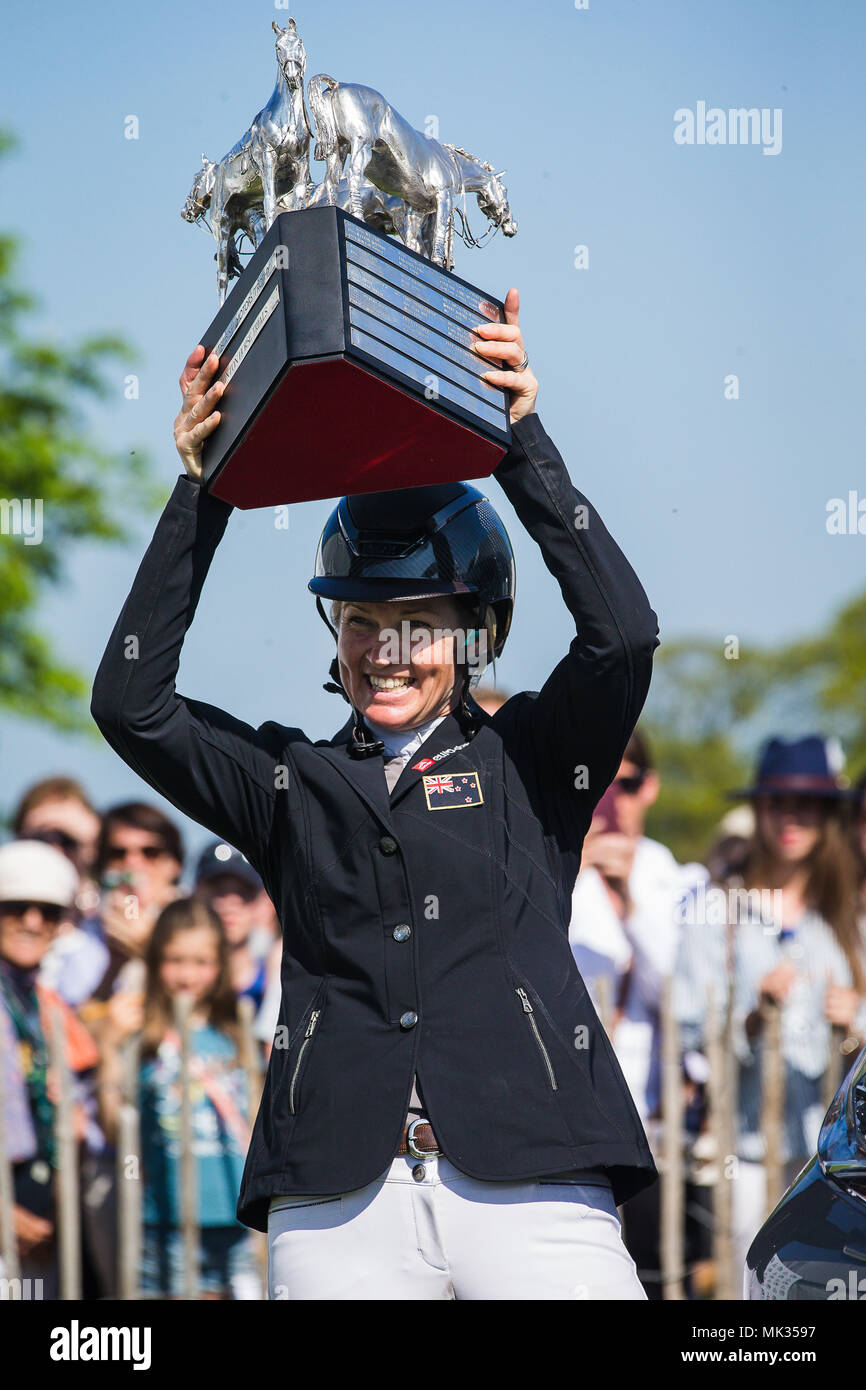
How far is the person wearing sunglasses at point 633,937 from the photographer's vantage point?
5.96 metres

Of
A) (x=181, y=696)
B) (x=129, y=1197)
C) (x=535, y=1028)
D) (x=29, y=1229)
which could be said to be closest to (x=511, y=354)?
(x=181, y=696)

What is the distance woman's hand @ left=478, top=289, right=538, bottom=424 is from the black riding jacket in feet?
0.14

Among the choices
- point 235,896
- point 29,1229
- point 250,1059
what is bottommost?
point 29,1229

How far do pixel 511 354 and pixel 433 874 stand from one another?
0.95 m

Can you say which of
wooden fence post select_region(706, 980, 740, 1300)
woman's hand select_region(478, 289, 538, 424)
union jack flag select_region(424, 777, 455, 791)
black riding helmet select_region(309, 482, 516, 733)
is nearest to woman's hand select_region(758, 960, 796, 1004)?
wooden fence post select_region(706, 980, 740, 1300)

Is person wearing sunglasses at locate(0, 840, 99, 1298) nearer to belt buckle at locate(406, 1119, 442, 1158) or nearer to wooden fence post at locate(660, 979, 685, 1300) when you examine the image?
wooden fence post at locate(660, 979, 685, 1300)

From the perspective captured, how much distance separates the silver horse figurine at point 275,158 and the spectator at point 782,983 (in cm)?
346

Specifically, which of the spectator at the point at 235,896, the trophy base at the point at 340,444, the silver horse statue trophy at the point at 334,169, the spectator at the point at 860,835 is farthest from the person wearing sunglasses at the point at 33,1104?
the silver horse statue trophy at the point at 334,169

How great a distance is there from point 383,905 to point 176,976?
3.29 metres

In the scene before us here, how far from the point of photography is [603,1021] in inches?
240

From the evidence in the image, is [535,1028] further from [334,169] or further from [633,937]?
[633,937]

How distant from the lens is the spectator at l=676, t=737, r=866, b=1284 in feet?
19.7

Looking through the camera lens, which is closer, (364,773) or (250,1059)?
(364,773)
